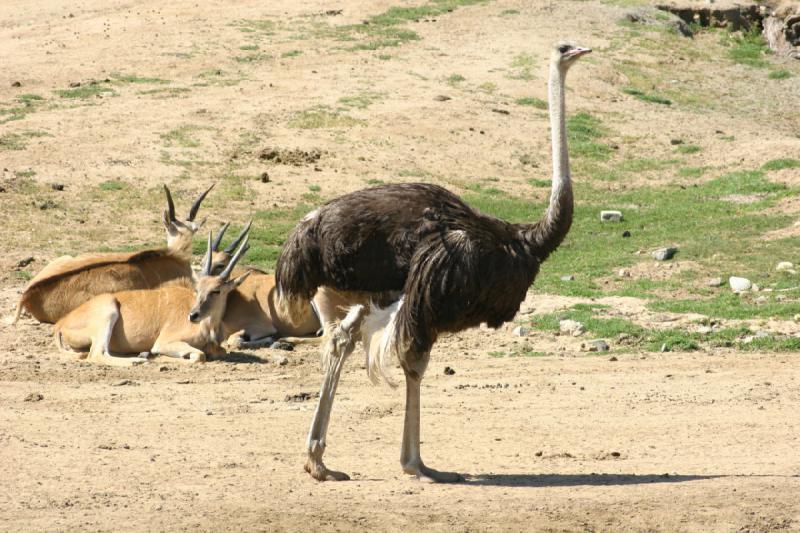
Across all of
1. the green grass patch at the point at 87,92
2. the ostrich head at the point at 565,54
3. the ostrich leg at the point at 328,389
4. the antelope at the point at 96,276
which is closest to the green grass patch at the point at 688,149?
the green grass patch at the point at 87,92

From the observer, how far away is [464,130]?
18141 millimetres

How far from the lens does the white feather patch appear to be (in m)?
6.29

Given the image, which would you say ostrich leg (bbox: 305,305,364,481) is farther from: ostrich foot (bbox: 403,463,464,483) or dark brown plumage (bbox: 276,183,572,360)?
ostrich foot (bbox: 403,463,464,483)

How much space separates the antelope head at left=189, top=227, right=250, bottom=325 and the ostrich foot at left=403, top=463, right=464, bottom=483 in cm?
432

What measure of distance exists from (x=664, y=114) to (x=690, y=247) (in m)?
7.79

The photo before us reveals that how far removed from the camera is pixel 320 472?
6.35m

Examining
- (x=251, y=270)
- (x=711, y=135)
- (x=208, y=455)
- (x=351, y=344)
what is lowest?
(x=711, y=135)

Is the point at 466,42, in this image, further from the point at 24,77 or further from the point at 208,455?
the point at 208,455

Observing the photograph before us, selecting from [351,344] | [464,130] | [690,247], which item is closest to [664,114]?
[464,130]

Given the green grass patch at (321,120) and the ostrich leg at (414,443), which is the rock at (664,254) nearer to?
the green grass patch at (321,120)

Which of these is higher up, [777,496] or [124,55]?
[777,496]

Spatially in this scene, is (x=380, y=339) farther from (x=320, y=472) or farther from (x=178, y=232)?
(x=178, y=232)

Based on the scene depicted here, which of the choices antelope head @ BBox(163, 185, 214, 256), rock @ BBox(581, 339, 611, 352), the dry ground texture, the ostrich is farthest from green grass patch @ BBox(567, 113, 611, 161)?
the ostrich

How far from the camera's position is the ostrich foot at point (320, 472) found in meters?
Answer: 6.35
